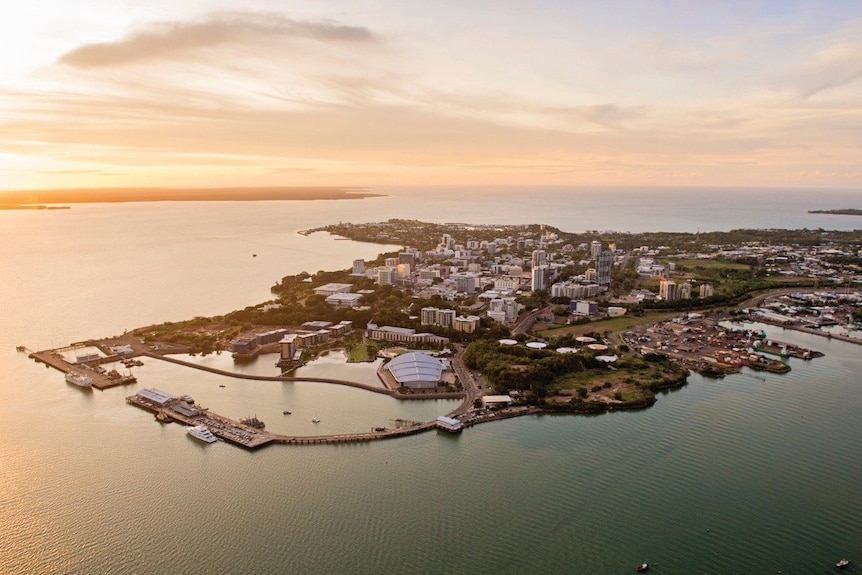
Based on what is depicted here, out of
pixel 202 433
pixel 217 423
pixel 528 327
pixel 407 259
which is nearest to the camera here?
pixel 202 433

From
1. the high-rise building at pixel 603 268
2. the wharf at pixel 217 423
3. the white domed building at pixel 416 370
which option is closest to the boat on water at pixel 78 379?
the wharf at pixel 217 423

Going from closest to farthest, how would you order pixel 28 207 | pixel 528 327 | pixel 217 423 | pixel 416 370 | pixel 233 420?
1. pixel 217 423
2. pixel 233 420
3. pixel 416 370
4. pixel 528 327
5. pixel 28 207

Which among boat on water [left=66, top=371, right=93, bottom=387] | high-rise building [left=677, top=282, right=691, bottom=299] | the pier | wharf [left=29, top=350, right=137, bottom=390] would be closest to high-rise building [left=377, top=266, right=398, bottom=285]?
the pier

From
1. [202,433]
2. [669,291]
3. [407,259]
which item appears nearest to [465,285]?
[407,259]

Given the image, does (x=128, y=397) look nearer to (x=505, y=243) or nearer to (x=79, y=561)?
(x=79, y=561)

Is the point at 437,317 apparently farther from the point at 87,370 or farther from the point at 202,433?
the point at 87,370

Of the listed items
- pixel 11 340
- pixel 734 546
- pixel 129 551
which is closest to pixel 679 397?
pixel 734 546

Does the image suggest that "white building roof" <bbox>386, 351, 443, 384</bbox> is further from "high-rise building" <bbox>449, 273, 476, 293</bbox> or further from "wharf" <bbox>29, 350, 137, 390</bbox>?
"high-rise building" <bbox>449, 273, 476, 293</bbox>
